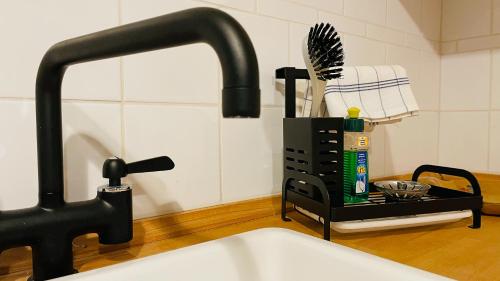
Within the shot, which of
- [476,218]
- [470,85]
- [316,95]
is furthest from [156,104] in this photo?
[470,85]

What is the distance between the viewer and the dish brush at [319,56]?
606 millimetres

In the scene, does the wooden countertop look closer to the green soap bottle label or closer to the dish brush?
the green soap bottle label

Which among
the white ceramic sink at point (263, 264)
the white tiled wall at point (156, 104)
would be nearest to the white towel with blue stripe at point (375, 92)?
the white tiled wall at point (156, 104)

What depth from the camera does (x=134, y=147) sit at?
22.4 inches

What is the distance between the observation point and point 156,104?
0.59 m

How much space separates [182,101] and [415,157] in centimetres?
77

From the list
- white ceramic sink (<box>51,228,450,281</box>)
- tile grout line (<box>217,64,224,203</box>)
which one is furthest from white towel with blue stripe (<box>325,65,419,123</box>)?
white ceramic sink (<box>51,228,450,281</box>)

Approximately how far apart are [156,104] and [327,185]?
0.30m

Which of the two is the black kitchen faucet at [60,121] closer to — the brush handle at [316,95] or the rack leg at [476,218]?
the brush handle at [316,95]

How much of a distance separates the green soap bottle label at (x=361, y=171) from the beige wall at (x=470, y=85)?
64 cm

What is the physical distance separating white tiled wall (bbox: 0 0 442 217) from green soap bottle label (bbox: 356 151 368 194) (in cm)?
18

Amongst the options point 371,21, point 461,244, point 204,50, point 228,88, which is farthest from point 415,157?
point 228,88

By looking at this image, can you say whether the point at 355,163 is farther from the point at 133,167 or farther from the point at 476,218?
the point at 133,167

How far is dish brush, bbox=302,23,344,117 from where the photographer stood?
61 cm
